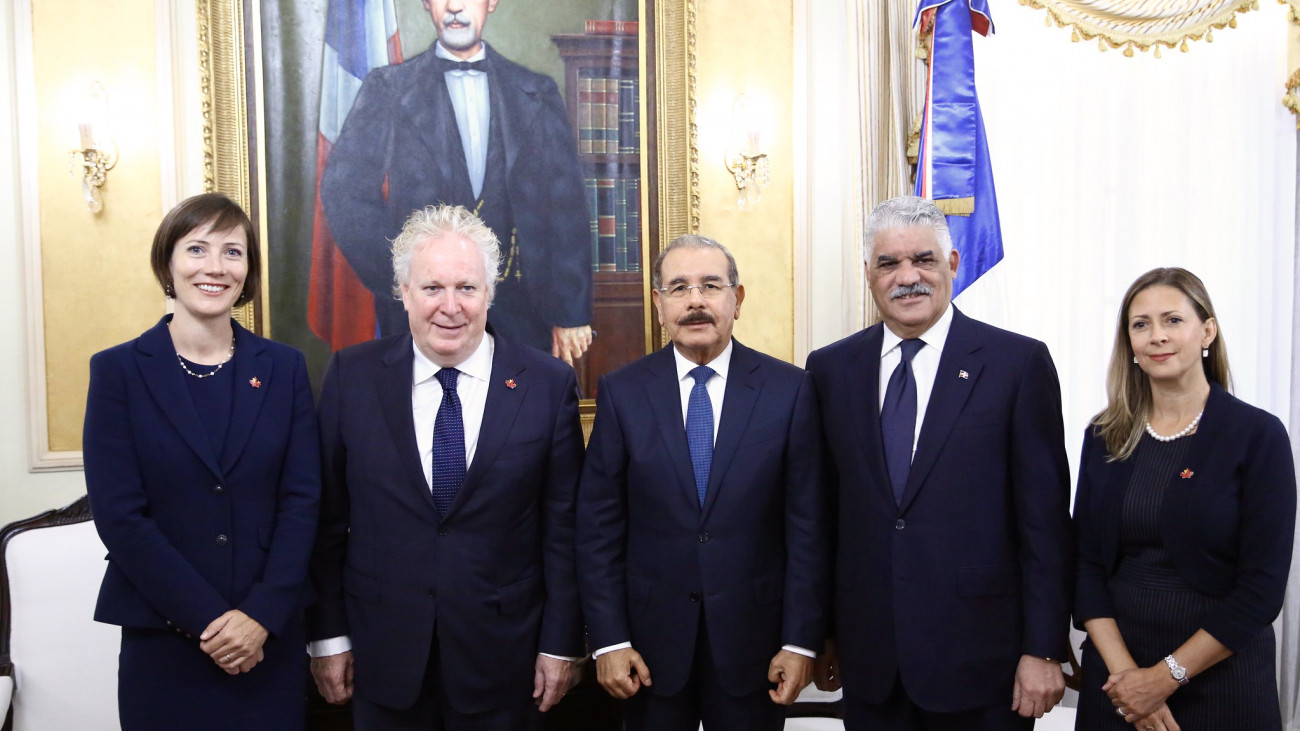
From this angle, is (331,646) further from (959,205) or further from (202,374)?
(959,205)

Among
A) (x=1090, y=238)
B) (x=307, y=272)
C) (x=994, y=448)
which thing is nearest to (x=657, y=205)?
(x=307, y=272)

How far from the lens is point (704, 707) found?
7.40 ft

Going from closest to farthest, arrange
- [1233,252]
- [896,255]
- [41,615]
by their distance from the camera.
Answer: [896,255], [41,615], [1233,252]

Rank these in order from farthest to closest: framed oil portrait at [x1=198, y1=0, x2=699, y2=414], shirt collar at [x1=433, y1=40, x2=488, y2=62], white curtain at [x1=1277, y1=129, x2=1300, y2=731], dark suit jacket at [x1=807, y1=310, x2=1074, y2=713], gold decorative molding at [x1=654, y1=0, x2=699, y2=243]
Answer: gold decorative molding at [x1=654, y1=0, x2=699, y2=243] < shirt collar at [x1=433, y1=40, x2=488, y2=62] < framed oil portrait at [x1=198, y1=0, x2=699, y2=414] < white curtain at [x1=1277, y1=129, x2=1300, y2=731] < dark suit jacket at [x1=807, y1=310, x2=1074, y2=713]

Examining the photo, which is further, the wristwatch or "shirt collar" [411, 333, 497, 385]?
"shirt collar" [411, 333, 497, 385]

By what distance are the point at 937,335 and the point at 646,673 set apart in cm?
112

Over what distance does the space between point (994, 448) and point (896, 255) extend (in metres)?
0.53

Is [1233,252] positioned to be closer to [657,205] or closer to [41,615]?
[657,205]

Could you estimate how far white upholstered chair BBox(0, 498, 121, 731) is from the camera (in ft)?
10.2

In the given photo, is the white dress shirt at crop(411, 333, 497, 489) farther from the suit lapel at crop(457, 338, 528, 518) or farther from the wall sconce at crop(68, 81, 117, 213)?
the wall sconce at crop(68, 81, 117, 213)

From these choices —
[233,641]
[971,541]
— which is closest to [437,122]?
[233,641]

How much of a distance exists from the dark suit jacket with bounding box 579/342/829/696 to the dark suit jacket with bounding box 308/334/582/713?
0.12 metres

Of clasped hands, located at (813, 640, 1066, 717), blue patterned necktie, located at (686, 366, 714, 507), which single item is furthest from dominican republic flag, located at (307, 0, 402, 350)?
clasped hands, located at (813, 640, 1066, 717)

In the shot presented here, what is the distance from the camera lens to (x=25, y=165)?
3617 mm
